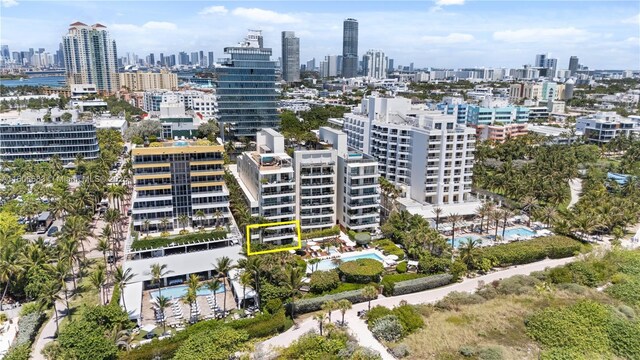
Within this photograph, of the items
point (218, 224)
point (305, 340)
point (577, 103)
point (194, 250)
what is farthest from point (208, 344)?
point (577, 103)

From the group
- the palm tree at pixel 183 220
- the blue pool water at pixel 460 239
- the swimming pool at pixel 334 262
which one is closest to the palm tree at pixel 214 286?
the swimming pool at pixel 334 262

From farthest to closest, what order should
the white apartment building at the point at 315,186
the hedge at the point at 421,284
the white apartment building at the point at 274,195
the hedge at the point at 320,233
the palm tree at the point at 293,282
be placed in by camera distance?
1. the hedge at the point at 320,233
2. the white apartment building at the point at 315,186
3. the white apartment building at the point at 274,195
4. the hedge at the point at 421,284
5. the palm tree at the point at 293,282

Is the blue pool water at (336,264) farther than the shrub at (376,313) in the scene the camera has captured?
Yes

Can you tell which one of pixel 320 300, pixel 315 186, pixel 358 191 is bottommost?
pixel 320 300

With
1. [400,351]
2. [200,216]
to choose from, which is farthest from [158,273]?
[400,351]

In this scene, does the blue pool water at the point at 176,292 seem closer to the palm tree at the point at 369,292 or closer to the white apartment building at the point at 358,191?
the palm tree at the point at 369,292

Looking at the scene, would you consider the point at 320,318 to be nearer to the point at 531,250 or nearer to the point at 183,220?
the point at 183,220

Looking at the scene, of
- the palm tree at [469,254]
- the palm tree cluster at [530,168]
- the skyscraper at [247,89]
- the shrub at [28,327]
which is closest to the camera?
the shrub at [28,327]
